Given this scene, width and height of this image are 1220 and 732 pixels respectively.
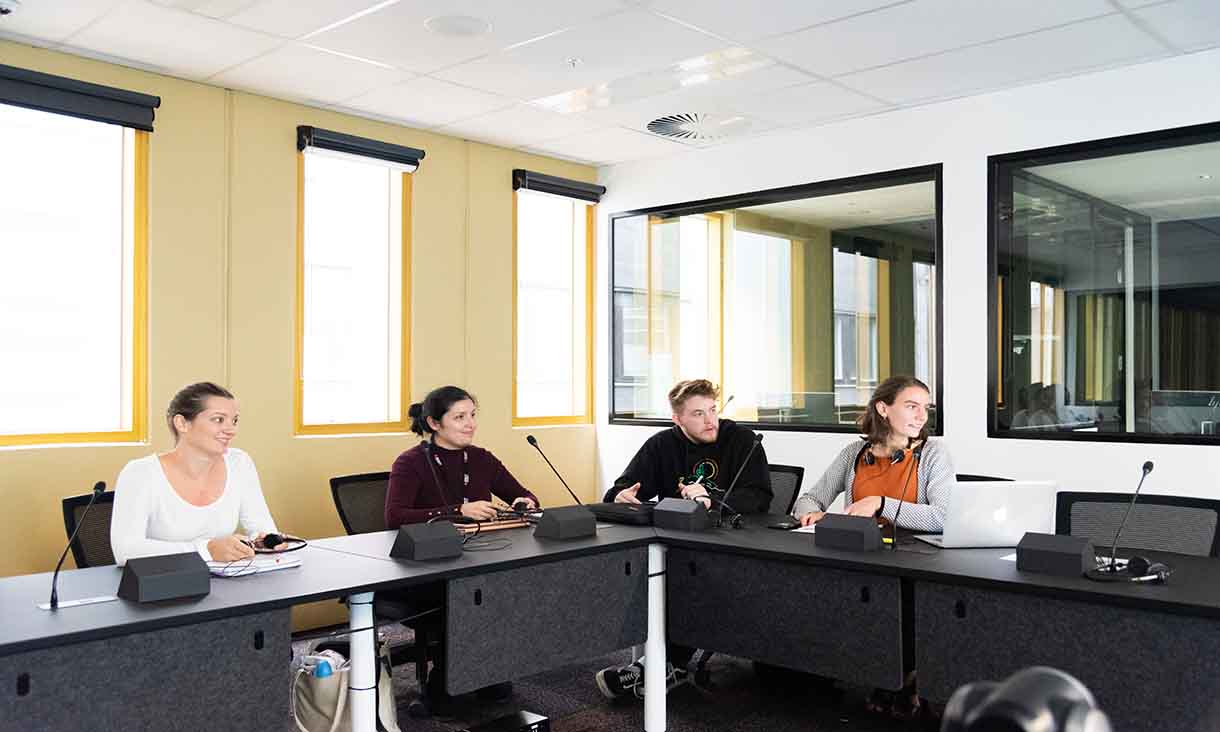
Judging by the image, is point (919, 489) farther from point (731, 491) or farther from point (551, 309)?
point (551, 309)

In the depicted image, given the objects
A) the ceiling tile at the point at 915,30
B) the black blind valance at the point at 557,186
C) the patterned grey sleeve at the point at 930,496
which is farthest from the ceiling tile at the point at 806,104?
the patterned grey sleeve at the point at 930,496

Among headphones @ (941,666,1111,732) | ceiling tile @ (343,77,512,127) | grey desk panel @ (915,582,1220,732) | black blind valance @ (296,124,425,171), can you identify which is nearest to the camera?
headphones @ (941,666,1111,732)

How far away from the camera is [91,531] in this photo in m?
3.39

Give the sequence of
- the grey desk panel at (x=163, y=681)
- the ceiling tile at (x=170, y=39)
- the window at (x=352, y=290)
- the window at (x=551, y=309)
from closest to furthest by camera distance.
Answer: the grey desk panel at (x=163, y=681) → the ceiling tile at (x=170, y=39) → the window at (x=352, y=290) → the window at (x=551, y=309)

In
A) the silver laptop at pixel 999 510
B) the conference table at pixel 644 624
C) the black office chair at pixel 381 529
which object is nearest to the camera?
the conference table at pixel 644 624

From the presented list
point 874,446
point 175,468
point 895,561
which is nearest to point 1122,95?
point 874,446

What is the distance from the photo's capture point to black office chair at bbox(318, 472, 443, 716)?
3.40m

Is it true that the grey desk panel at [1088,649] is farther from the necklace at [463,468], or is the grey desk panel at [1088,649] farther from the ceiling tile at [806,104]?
the ceiling tile at [806,104]

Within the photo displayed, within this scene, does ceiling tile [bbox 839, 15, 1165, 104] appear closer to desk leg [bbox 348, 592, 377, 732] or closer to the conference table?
the conference table

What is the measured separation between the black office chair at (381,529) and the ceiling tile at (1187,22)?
3.28 meters

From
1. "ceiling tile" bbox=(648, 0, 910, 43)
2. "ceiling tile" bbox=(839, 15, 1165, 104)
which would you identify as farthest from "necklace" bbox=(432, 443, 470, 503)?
"ceiling tile" bbox=(839, 15, 1165, 104)

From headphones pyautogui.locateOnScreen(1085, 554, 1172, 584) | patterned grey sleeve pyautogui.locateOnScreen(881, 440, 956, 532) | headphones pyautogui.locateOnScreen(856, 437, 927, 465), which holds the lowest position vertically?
headphones pyautogui.locateOnScreen(1085, 554, 1172, 584)

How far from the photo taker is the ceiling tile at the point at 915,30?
3.51 m

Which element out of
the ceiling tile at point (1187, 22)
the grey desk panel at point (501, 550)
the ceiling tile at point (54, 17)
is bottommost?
the grey desk panel at point (501, 550)
